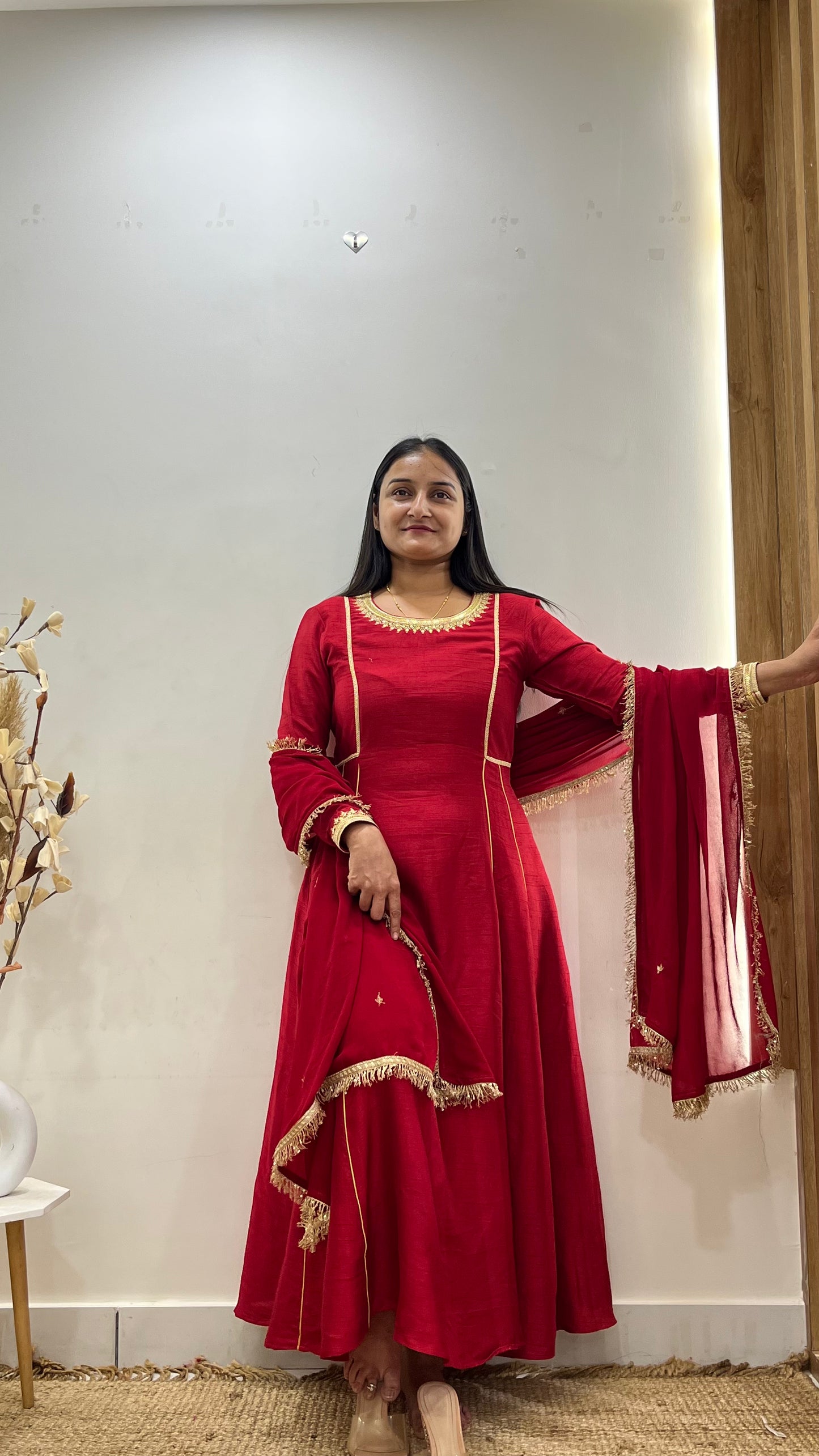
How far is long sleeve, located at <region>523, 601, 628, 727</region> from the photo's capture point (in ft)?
6.84

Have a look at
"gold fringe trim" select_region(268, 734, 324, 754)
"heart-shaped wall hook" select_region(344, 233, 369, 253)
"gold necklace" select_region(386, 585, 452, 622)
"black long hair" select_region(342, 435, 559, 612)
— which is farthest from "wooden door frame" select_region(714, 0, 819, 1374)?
"gold fringe trim" select_region(268, 734, 324, 754)

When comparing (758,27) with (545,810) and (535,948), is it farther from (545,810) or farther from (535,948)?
(535,948)

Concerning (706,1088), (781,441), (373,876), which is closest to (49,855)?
(373,876)

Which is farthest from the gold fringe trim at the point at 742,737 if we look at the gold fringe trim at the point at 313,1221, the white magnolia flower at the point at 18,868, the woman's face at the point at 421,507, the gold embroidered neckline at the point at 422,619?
the white magnolia flower at the point at 18,868

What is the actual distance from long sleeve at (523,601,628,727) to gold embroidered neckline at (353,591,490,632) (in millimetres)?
113

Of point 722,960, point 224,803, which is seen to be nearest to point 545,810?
point 722,960

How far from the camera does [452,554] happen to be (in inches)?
90.0

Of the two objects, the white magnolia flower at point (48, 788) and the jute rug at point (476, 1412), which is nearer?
the jute rug at point (476, 1412)

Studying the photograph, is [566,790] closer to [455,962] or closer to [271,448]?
[455,962]

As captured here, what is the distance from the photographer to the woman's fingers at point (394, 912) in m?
1.90

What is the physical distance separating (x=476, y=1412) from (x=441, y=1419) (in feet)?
0.95

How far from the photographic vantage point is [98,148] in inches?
99.0

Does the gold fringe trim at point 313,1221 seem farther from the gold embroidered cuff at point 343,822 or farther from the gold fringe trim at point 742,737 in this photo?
the gold fringe trim at point 742,737

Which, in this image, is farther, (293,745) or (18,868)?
(18,868)
